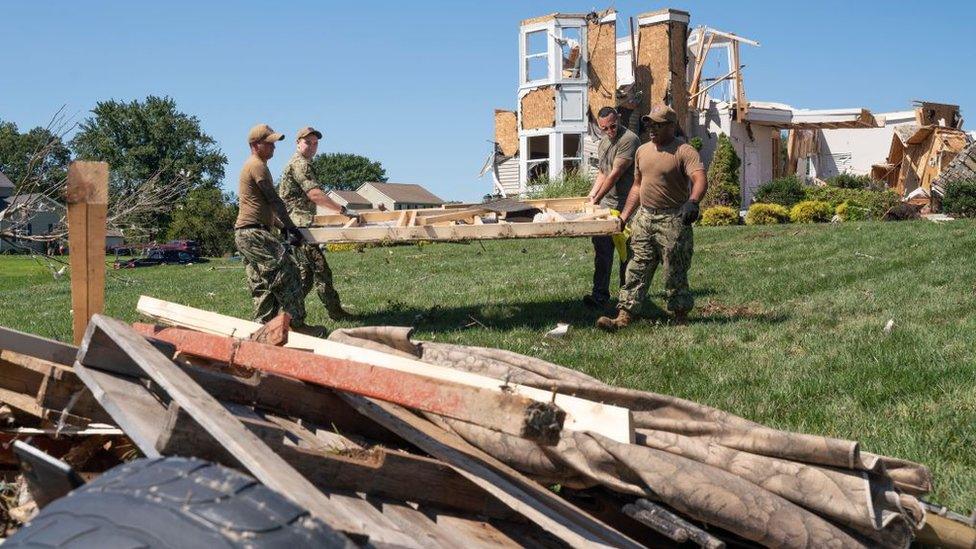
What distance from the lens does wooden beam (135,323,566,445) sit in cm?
260

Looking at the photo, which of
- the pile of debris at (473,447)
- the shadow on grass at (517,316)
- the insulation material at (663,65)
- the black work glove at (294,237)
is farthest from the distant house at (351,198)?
the pile of debris at (473,447)

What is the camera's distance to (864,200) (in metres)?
28.3

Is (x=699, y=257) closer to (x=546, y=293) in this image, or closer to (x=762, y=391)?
(x=546, y=293)

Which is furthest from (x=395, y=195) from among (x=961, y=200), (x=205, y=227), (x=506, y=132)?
(x=961, y=200)

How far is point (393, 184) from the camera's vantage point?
342 ft

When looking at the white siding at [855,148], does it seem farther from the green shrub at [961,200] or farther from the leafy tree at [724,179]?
the green shrub at [961,200]

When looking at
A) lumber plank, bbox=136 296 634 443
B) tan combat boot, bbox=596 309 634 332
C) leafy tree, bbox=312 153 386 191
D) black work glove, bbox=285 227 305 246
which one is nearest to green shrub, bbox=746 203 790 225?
tan combat boot, bbox=596 309 634 332

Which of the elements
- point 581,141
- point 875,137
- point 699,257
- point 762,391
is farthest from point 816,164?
point 762,391

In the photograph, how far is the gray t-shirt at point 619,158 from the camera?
11188 mm

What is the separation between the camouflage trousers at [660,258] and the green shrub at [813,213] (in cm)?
1841

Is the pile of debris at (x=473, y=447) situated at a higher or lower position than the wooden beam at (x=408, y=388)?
lower

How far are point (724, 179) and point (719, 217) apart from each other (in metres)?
5.22

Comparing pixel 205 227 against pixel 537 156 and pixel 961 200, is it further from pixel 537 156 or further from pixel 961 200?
pixel 961 200

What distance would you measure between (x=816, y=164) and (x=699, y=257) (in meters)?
27.4
